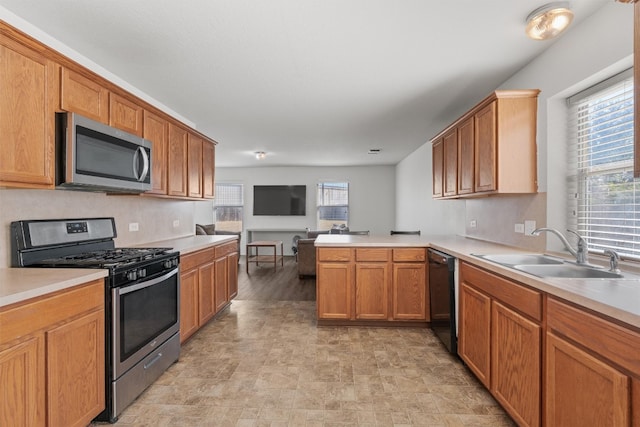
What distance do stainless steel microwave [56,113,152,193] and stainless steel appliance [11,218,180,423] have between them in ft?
1.29

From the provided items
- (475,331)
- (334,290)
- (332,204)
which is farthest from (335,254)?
(332,204)

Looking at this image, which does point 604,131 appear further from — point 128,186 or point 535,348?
point 128,186

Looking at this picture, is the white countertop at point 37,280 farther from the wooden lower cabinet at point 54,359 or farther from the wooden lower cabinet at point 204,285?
the wooden lower cabinet at point 204,285

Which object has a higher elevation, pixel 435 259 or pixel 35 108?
pixel 35 108

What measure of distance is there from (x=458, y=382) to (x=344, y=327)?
1276mm

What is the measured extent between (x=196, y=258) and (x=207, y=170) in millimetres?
1392

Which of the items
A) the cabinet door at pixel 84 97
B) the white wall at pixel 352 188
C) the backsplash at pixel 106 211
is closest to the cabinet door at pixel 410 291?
the backsplash at pixel 106 211

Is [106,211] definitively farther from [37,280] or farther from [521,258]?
[521,258]

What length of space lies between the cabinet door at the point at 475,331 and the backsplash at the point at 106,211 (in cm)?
299

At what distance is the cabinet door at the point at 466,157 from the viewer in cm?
272

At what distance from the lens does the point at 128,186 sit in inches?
90.6

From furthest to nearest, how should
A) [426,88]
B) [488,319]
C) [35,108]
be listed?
[426,88] < [488,319] < [35,108]

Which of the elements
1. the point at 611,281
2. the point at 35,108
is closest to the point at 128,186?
the point at 35,108

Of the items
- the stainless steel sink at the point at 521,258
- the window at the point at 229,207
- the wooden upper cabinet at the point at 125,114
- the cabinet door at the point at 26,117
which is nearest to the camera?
the cabinet door at the point at 26,117
